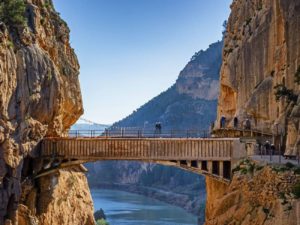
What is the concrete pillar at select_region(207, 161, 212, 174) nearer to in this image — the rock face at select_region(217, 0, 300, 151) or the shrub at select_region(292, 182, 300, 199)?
the rock face at select_region(217, 0, 300, 151)

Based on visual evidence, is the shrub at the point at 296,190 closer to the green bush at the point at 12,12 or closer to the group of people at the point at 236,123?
the group of people at the point at 236,123

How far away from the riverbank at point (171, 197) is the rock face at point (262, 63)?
7230 cm

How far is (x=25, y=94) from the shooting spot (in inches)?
1332

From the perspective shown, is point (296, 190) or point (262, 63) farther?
point (262, 63)

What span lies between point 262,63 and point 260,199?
69.6ft

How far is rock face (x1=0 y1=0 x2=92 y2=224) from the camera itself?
31359 millimetres

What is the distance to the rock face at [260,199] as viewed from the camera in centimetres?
1967

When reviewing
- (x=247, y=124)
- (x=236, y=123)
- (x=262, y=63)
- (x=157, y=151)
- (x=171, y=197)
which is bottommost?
(x=171, y=197)

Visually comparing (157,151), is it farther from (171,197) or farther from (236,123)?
(171,197)

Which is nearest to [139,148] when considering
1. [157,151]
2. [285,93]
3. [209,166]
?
[157,151]

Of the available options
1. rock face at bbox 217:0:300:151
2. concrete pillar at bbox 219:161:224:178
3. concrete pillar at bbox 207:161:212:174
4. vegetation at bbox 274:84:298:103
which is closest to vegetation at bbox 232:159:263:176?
concrete pillar at bbox 219:161:224:178

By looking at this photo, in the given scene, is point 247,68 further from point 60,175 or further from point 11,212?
point 11,212

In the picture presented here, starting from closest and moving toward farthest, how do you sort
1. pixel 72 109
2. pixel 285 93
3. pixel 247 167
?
pixel 247 167
pixel 285 93
pixel 72 109

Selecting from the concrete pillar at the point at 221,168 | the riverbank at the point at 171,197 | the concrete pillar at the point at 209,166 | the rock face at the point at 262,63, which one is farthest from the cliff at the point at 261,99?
the riverbank at the point at 171,197
